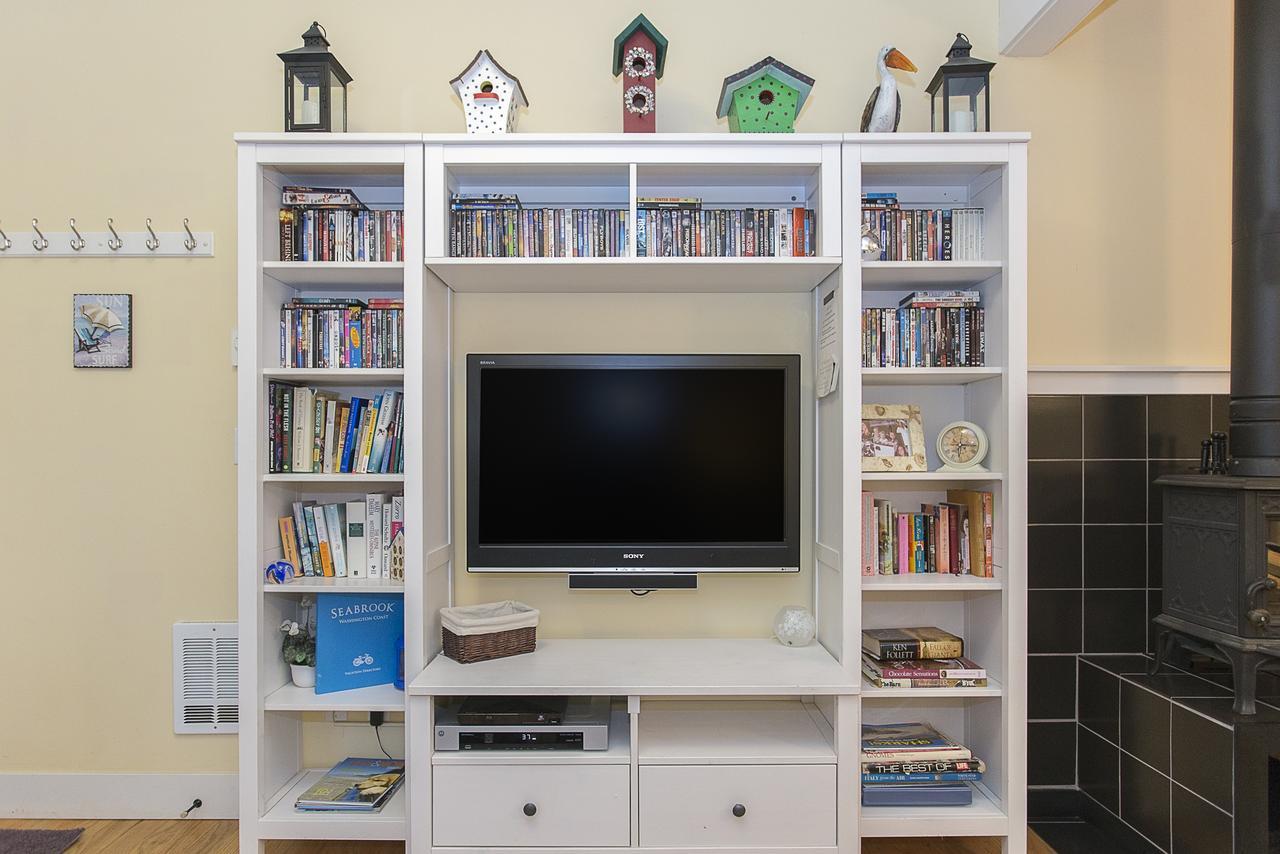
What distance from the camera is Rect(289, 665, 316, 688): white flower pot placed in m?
2.22

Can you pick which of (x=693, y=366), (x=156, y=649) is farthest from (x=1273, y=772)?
(x=156, y=649)

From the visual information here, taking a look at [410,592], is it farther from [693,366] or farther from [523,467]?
[693,366]

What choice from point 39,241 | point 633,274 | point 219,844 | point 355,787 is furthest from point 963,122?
point 219,844

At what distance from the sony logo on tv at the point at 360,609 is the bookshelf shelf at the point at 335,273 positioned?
94 centimetres

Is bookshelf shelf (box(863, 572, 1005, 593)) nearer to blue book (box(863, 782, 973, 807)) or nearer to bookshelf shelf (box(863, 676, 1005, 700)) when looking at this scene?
bookshelf shelf (box(863, 676, 1005, 700))

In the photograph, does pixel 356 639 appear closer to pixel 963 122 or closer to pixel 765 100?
pixel 765 100

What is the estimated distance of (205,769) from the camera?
2.49 meters

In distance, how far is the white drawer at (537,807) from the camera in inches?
79.6

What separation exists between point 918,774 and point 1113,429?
47.3 inches

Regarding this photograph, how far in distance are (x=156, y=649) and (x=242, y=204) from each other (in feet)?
4.72

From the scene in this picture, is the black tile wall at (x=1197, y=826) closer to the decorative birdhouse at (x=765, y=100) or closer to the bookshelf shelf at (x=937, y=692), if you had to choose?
the bookshelf shelf at (x=937, y=692)

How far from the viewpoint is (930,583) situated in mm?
2127

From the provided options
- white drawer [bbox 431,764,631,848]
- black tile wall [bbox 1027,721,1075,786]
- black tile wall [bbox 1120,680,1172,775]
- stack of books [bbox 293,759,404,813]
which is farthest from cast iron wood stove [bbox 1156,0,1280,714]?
stack of books [bbox 293,759,404,813]

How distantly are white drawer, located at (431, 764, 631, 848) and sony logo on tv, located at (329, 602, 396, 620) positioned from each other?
524 mm
